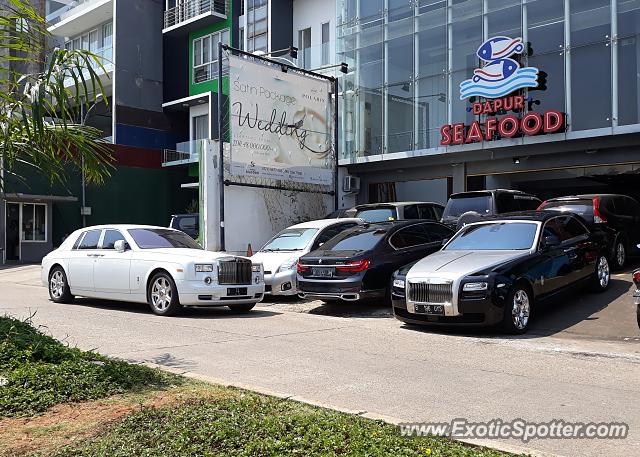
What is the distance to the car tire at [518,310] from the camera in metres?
9.66

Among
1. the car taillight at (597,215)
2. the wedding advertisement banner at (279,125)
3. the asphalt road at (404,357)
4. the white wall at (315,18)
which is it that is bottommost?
the asphalt road at (404,357)

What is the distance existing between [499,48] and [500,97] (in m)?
1.54

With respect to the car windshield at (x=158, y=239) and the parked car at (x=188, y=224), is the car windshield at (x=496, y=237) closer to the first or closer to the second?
the car windshield at (x=158, y=239)

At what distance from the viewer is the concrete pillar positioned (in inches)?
896

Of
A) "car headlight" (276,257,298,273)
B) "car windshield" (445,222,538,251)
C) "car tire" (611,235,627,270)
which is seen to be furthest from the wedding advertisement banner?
"car tire" (611,235,627,270)

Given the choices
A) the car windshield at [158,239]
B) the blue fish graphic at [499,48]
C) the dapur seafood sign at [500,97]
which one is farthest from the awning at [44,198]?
the blue fish graphic at [499,48]

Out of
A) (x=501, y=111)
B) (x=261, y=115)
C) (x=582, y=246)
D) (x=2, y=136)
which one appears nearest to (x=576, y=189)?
(x=501, y=111)

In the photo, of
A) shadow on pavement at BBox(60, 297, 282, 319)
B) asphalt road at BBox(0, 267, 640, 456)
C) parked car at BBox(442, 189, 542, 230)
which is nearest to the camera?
asphalt road at BBox(0, 267, 640, 456)

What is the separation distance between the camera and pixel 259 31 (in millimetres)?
30016

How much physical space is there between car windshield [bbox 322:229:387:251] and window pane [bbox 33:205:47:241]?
21042 millimetres

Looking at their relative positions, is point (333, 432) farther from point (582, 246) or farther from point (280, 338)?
point (582, 246)

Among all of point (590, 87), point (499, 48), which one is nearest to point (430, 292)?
point (590, 87)

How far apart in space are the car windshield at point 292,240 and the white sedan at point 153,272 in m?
2.49

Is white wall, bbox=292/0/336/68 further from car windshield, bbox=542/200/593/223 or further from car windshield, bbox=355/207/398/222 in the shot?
car windshield, bbox=542/200/593/223
